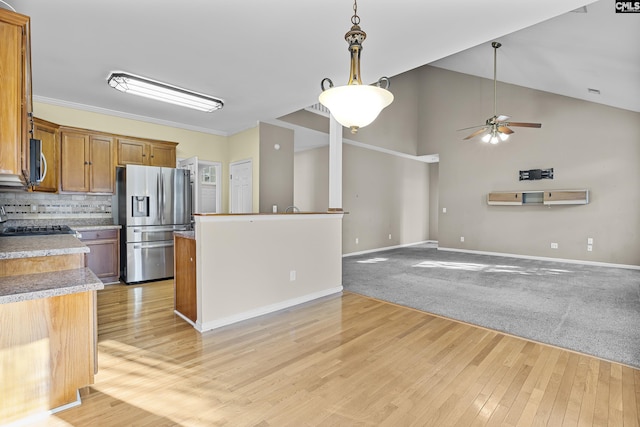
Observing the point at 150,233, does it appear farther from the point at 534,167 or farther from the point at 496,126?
the point at 534,167

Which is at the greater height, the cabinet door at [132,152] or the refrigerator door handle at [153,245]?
the cabinet door at [132,152]

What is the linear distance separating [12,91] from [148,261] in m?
3.36

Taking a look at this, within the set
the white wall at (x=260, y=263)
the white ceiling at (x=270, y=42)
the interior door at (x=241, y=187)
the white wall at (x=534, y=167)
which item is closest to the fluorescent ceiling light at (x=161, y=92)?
the white ceiling at (x=270, y=42)

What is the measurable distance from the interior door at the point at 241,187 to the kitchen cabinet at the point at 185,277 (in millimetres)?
2133

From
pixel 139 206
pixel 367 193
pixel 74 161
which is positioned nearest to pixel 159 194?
pixel 139 206

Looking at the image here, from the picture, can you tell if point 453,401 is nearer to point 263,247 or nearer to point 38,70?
point 263,247

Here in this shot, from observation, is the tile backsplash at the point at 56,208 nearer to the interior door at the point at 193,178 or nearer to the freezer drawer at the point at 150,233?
the freezer drawer at the point at 150,233

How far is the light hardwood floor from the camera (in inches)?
67.6

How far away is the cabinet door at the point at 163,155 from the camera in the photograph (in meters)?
4.98

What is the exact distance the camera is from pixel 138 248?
4.52 meters

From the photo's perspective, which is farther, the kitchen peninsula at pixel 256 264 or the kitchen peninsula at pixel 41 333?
the kitchen peninsula at pixel 256 264

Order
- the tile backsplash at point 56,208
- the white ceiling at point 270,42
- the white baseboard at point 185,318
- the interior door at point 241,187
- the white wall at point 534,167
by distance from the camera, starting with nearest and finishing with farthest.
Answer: the white ceiling at point 270,42, the white baseboard at point 185,318, the tile backsplash at point 56,208, the interior door at point 241,187, the white wall at point 534,167

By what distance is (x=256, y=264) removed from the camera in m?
3.29

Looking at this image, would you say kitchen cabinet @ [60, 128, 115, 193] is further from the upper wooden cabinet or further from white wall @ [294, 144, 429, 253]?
white wall @ [294, 144, 429, 253]
